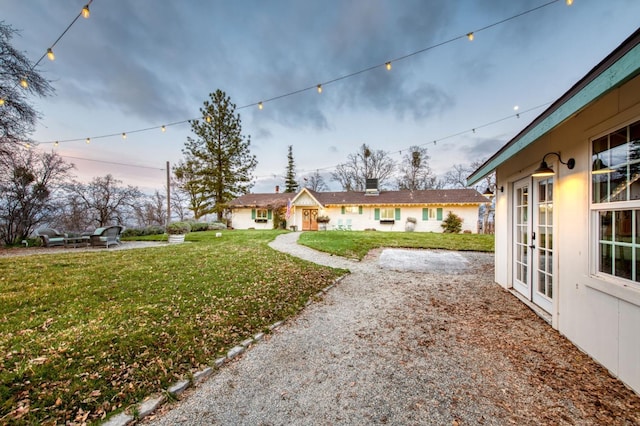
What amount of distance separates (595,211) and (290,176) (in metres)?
36.3

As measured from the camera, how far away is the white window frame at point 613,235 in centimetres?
222

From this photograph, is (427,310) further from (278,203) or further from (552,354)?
(278,203)

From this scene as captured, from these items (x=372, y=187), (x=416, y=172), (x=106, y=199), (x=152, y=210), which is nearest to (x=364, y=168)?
(x=416, y=172)

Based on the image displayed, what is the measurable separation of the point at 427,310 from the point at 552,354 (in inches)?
66.4

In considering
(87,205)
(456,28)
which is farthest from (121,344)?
(87,205)

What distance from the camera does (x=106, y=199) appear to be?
53.9 ft

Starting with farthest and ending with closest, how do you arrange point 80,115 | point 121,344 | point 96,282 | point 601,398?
point 80,115, point 96,282, point 121,344, point 601,398

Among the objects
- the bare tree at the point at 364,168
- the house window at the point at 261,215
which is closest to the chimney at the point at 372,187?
the bare tree at the point at 364,168

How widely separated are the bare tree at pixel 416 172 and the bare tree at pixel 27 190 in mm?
28657

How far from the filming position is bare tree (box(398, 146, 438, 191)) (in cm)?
2744

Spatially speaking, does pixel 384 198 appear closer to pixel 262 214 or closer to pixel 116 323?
pixel 262 214

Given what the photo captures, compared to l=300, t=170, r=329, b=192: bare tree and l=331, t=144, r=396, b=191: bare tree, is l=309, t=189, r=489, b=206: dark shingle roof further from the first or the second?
l=300, t=170, r=329, b=192: bare tree

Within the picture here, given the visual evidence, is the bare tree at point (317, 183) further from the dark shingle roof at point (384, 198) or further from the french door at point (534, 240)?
the french door at point (534, 240)

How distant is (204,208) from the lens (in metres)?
22.9
